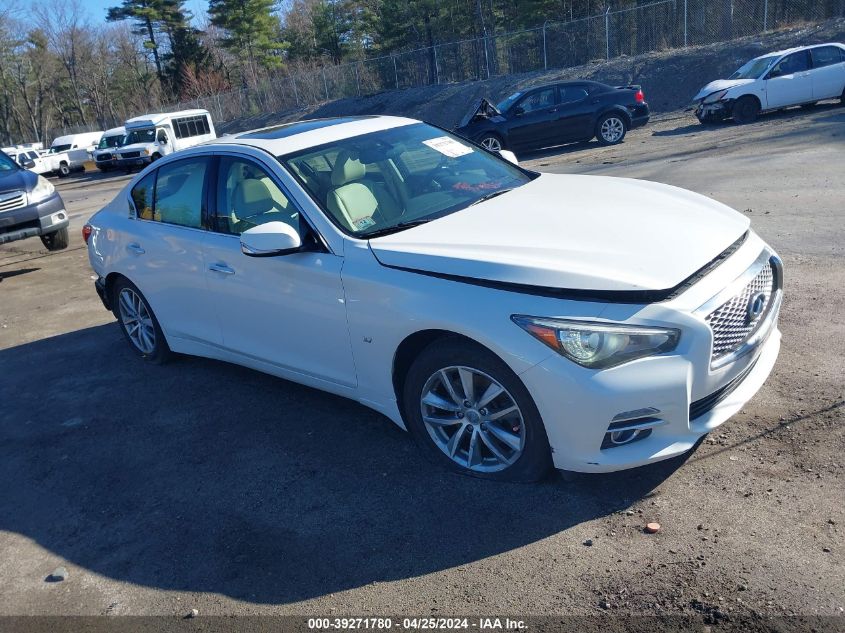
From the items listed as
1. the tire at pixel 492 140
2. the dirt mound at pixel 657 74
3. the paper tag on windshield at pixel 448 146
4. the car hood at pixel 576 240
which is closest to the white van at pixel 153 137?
the dirt mound at pixel 657 74

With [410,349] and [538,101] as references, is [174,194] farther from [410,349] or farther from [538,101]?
[538,101]

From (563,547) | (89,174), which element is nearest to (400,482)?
(563,547)

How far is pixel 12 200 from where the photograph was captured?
11.3 metres

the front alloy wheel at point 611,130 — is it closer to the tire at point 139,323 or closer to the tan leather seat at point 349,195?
the tire at point 139,323

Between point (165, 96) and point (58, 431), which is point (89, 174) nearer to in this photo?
Answer: point (165, 96)

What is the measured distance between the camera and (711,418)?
3.41 meters

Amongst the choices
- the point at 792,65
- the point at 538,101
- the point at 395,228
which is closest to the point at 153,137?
the point at 538,101

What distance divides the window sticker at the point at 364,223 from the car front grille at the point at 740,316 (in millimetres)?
1862

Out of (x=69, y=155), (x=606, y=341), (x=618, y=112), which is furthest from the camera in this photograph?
(x=69, y=155)

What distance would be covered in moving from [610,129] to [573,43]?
48.2 feet

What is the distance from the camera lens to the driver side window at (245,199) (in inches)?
180

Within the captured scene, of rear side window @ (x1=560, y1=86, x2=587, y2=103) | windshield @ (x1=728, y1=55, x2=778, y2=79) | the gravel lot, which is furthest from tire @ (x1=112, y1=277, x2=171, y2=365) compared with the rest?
windshield @ (x1=728, y1=55, x2=778, y2=79)

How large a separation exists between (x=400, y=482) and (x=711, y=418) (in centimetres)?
155

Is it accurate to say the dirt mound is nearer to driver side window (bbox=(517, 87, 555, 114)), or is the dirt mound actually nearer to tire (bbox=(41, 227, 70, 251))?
driver side window (bbox=(517, 87, 555, 114))
